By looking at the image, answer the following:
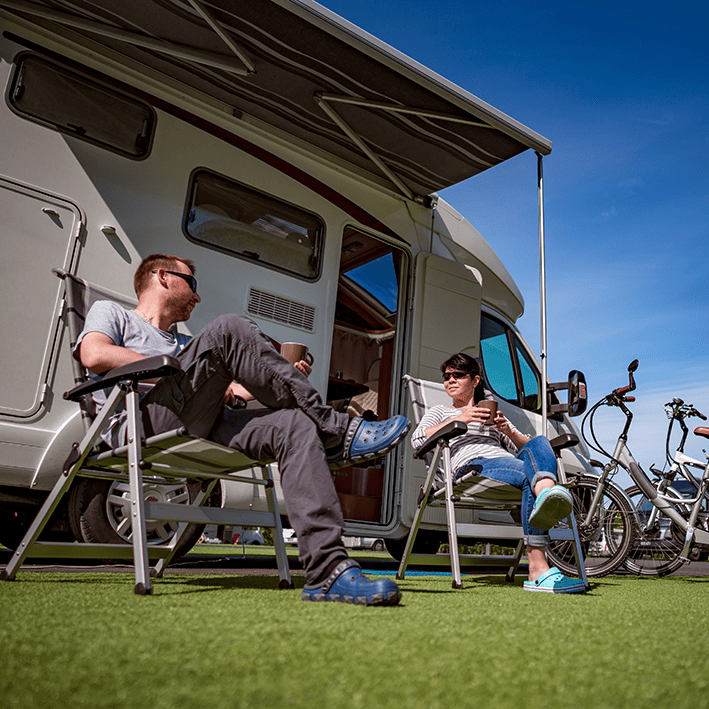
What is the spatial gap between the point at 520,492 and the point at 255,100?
248 cm

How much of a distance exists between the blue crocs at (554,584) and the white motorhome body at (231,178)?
1407 mm

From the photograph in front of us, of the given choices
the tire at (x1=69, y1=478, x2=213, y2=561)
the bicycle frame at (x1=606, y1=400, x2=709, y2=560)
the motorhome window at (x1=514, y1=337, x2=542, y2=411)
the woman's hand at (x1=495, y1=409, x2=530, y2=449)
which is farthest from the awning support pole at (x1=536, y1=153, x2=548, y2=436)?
the tire at (x1=69, y1=478, x2=213, y2=561)

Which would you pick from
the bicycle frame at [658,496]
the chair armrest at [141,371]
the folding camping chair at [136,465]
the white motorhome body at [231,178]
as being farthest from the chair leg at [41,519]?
the bicycle frame at [658,496]

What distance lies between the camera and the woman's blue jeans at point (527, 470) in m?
2.55

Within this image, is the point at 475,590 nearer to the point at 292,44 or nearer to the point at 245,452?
the point at 245,452

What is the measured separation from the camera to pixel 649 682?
93cm

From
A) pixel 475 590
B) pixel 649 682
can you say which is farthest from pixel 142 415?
pixel 649 682

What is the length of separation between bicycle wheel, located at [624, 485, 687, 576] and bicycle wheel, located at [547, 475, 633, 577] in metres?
0.11

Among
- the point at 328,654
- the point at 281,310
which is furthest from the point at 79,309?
the point at 328,654

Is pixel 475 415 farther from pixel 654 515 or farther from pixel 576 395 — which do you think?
pixel 654 515

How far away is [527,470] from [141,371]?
1607 millimetres

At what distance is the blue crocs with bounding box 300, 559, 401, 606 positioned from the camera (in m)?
1.60

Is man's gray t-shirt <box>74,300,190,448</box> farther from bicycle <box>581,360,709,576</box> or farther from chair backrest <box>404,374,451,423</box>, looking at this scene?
bicycle <box>581,360,709,576</box>

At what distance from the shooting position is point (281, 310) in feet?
11.7
